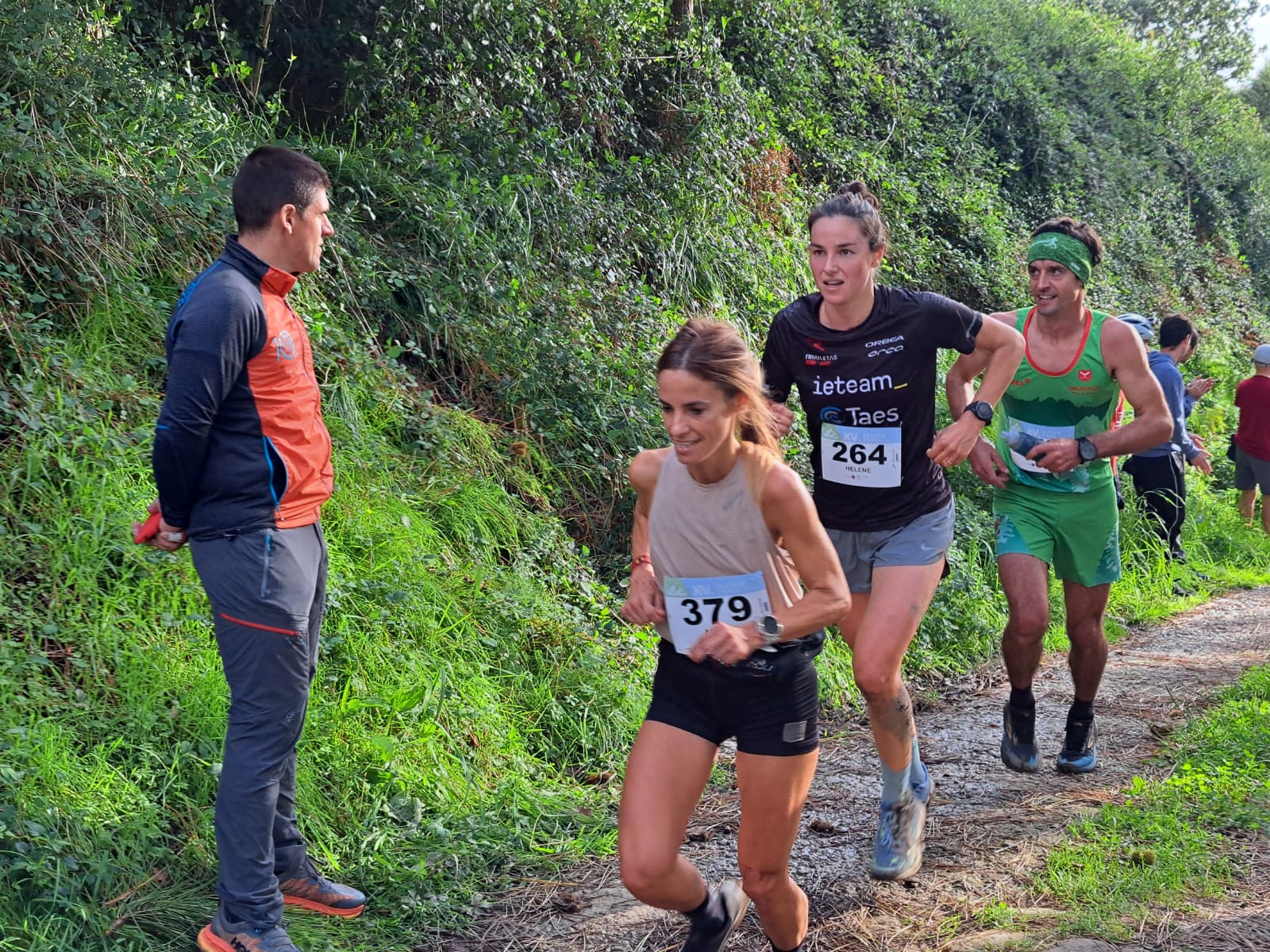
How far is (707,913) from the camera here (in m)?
3.33

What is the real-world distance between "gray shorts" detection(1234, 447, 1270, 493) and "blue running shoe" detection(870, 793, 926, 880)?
912 cm

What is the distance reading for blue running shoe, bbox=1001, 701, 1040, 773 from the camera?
5.38 meters

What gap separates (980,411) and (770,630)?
183 centimetres

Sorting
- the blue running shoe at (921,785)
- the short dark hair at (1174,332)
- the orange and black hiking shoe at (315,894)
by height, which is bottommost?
the orange and black hiking shoe at (315,894)

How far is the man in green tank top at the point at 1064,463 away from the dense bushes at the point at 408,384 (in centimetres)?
143

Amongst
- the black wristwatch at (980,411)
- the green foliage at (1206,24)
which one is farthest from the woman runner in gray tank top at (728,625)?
the green foliage at (1206,24)

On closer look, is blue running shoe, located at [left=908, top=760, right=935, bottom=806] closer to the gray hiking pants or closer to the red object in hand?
the gray hiking pants

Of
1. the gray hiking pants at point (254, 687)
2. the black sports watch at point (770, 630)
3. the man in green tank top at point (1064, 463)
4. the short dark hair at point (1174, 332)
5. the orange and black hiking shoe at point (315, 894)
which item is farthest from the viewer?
the short dark hair at point (1174, 332)

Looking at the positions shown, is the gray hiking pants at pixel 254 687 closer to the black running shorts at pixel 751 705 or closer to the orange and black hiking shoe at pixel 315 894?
the orange and black hiking shoe at pixel 315 894

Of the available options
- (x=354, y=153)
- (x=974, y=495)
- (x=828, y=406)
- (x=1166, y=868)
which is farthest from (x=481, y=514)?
(x=974, y=495)

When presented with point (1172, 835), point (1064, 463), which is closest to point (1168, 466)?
point (1064, 463)

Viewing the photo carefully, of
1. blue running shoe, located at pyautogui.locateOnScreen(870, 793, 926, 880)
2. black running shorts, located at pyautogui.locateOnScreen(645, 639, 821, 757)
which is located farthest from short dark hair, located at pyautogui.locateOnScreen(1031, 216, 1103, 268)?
black running shorts, located at pyautogui.locateOnScreen(645, 639, 821, 757)

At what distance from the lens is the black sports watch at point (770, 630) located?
306 cm

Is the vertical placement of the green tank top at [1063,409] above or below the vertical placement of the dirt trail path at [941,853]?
above
